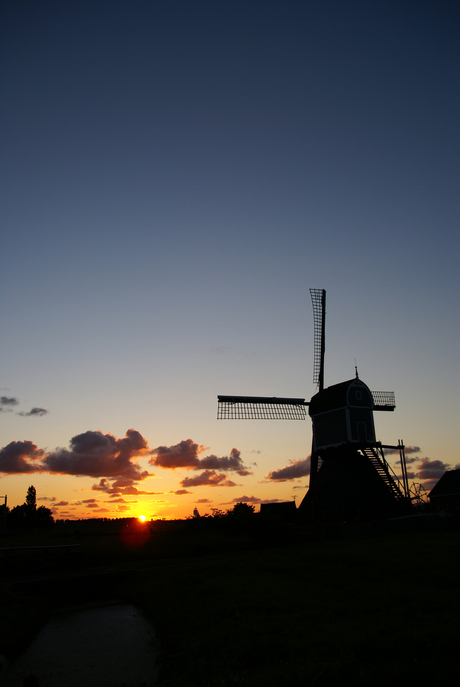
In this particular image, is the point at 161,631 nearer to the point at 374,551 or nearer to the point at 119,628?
the point at 119,628

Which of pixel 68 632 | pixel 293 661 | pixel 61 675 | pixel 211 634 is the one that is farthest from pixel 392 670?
pixel 68 632

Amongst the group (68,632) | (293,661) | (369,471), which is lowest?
(68,632)

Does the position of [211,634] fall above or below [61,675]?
above

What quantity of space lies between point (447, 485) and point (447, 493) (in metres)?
1.72

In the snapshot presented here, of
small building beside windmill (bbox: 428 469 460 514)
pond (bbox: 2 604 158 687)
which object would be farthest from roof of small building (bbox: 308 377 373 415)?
small building beside windmill (bbox: 428 469 460 514)

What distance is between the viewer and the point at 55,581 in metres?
21.0

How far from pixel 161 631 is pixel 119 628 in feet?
7.10

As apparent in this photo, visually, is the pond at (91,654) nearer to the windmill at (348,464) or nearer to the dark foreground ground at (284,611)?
the dark foreground ground at (284,611)

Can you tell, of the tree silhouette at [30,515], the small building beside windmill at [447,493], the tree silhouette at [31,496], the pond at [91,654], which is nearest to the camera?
the pond at [91,654]

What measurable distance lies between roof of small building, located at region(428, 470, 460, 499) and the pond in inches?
2499

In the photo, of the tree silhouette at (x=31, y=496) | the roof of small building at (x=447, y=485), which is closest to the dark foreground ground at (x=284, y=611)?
the roof of small building at (x=447, y=485)

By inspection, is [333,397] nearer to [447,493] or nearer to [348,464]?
[348,464]

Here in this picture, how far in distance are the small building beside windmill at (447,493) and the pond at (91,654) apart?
62.6 meters

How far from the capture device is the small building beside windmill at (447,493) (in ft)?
217
